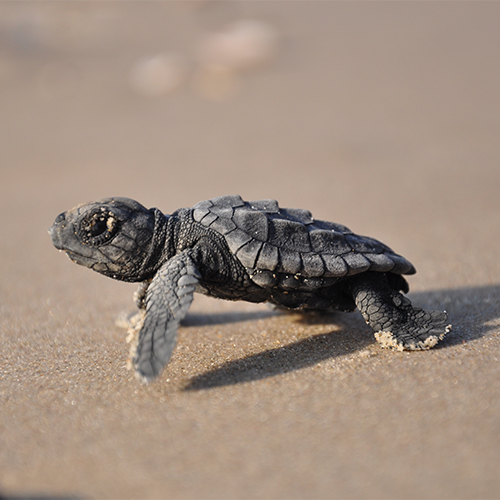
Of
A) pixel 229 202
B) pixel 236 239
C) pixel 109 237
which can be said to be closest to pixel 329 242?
pixel 236 239

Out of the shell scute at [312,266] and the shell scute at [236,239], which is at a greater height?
the shell scute at [236,239]

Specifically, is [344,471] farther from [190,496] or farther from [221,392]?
[221,392]

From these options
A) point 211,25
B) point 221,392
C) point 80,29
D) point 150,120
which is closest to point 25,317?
point 221,392

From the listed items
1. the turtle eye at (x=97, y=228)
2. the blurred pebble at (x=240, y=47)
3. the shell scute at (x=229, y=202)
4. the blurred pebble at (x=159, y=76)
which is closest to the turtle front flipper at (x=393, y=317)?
the shell scute at (x=229, y=202)

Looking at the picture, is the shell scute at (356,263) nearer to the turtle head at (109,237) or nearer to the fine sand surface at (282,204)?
the fine sand surface at (282,204)

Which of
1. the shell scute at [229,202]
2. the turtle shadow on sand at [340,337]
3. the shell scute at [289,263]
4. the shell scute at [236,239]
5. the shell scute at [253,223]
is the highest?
the shell scute at [229,202]

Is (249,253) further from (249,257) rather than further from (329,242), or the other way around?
(329,242)

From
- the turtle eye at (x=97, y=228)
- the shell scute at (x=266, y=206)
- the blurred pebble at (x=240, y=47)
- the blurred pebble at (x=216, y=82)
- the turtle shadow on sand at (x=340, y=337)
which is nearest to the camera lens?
the turtle shadow on sand at (x=340, y=337)
